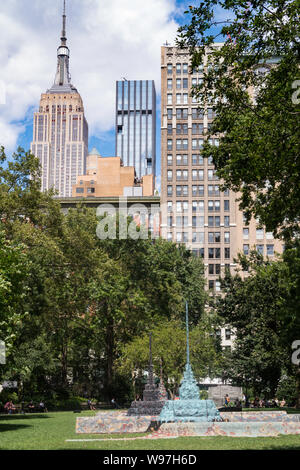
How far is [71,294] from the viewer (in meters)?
49.6

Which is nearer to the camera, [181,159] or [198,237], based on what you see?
[198,237]

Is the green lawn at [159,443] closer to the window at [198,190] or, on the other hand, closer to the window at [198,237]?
the window at [198,237]

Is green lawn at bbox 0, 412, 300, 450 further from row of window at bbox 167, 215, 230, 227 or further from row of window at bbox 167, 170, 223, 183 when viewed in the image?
row of window at bbox 167, 170, 223, 183

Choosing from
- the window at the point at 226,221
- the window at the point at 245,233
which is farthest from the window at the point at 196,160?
the window at the point at 245,233

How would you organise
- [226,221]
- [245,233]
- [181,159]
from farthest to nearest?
[181,159] < [226,221] < [245,233]

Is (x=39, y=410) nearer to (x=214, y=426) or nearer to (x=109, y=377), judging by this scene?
(x=109, y=377)

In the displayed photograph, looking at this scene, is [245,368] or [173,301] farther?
[173,301]

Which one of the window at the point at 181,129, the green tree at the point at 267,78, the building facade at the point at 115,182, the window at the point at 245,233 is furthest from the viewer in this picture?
the building facade at the point at 115,182

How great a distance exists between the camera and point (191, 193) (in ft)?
336

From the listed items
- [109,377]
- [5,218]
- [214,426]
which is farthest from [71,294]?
[214,426]

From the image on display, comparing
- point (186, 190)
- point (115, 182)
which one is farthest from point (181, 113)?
point (115, 182)

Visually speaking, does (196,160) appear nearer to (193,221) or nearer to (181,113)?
(181,113)

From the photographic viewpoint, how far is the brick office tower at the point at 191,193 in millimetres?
100812
